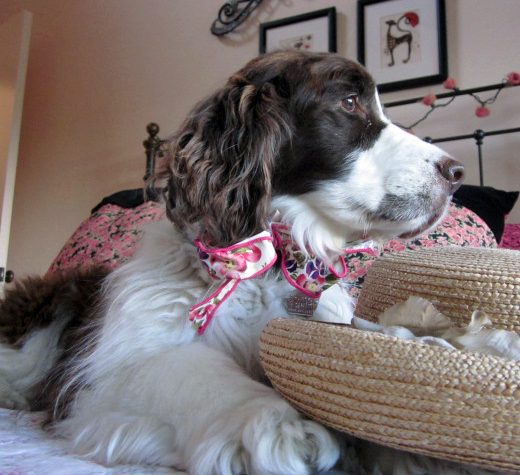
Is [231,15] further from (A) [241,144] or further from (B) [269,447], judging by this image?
(B) [269,447]

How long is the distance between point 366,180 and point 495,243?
947mm

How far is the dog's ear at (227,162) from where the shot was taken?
952 mm

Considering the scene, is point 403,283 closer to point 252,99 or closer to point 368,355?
point 368,355

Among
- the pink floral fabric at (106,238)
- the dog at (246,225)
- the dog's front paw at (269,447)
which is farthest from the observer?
the pink floral fabric at (106,238)

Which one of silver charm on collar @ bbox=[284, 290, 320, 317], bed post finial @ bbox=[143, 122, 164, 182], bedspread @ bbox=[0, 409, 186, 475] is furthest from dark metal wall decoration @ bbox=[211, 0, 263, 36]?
bedspread @ bbox=[0, 409, 186, 475]

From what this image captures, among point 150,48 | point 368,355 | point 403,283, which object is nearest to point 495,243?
point 403,283

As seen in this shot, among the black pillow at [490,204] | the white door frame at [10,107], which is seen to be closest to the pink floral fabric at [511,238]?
the black pillow at [490,204]

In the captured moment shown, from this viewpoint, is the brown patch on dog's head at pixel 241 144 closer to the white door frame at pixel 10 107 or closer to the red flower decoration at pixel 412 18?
the red flower decoration at pixel 412 18

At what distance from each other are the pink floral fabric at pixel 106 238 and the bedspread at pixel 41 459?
1045 mm

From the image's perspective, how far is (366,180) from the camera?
3.28 ft

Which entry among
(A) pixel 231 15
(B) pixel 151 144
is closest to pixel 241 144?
(B) pixel 151 144

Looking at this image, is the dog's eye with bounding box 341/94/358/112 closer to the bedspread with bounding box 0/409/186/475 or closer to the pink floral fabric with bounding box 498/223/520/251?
the bedspread with bounding box 0/409/186/475

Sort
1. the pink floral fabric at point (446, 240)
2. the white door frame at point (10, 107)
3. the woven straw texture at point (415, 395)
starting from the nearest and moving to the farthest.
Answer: the woven straw texture at point (415, 395) → the pink floral fabric at point (446, 240) → the white door frame at point (10, 107)

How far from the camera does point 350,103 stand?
1.06 metres
